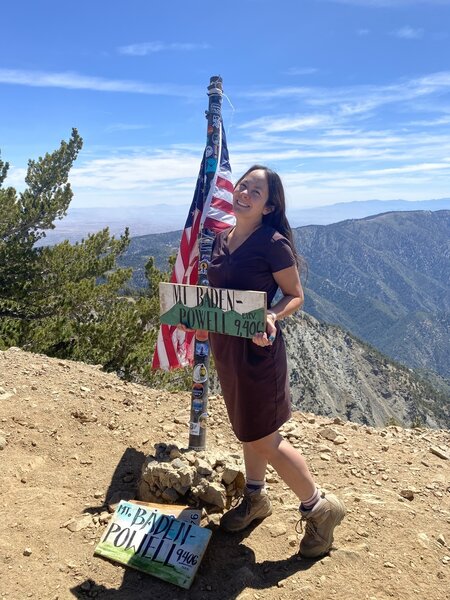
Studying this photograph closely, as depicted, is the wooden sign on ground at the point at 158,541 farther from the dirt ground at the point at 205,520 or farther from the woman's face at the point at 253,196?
the woman's face at the point at 253,196

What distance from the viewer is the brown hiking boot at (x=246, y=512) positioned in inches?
140

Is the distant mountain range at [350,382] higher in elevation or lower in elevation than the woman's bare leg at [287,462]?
lower

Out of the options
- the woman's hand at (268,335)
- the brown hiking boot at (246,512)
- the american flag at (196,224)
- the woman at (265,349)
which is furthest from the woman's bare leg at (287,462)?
the american flag at (196,224)

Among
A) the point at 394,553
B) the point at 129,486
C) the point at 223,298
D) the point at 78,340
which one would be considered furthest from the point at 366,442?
the point at 78,340

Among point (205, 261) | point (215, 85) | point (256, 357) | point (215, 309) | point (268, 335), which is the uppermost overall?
point (215, 85)

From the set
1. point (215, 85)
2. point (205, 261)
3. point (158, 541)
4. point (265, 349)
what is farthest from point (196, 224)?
point (158, 541)

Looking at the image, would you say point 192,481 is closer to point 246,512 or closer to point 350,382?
point 246,512

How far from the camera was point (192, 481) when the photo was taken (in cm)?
385

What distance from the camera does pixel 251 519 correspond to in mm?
3609

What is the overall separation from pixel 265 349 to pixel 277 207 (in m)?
0.95

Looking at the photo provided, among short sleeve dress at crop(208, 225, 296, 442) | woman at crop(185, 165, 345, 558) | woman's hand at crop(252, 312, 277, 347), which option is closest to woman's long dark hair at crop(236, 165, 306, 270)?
woman at crop(185, 165, 345, 558)

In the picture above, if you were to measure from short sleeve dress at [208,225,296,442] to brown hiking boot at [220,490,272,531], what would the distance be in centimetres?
66

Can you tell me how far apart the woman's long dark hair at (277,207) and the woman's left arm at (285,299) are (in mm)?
193

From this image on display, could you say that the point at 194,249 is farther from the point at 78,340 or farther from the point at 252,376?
the point at 78,340
